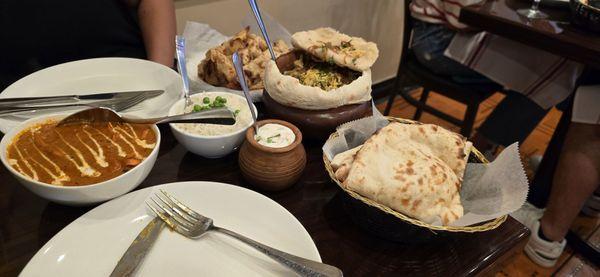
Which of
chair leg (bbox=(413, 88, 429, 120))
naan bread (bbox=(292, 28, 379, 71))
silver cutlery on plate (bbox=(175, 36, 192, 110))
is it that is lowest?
chair leg (bbox=(413, 88, 429, 120))

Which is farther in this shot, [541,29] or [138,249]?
[541,29]

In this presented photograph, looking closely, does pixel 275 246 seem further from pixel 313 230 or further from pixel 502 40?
pixel 502 40

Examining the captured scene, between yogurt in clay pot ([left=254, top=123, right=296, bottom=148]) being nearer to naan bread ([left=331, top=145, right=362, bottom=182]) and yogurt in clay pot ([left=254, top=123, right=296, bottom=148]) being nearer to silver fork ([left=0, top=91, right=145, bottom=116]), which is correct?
naan bread ([left=331, top=145, right=362, bottom=182])

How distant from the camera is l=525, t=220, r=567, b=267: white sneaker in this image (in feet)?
7.10

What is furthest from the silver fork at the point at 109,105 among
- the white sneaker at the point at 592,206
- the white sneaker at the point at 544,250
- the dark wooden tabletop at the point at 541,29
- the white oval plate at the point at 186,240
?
the white sneaker at the point at 592,206

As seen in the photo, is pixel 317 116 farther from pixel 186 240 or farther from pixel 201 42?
pixel 201 42

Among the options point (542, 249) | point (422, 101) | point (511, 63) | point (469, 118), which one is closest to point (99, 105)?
point (469, 118)

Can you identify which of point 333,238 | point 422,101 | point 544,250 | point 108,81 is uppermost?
point 108,81

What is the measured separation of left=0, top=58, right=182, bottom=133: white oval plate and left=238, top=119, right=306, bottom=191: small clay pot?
15.3 inches

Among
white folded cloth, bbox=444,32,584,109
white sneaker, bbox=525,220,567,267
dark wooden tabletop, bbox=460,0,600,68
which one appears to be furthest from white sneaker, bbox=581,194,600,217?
dark wooden tabletop, bbox=460,0,600,68

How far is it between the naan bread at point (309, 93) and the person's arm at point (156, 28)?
78 centimetres

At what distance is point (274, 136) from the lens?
98 centimetres

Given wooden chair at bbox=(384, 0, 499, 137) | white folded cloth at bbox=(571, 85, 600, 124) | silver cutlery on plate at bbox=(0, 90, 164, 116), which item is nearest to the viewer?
silver cutlery on plate at bbox=(0, 90, 164, 116)

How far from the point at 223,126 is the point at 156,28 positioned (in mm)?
906
